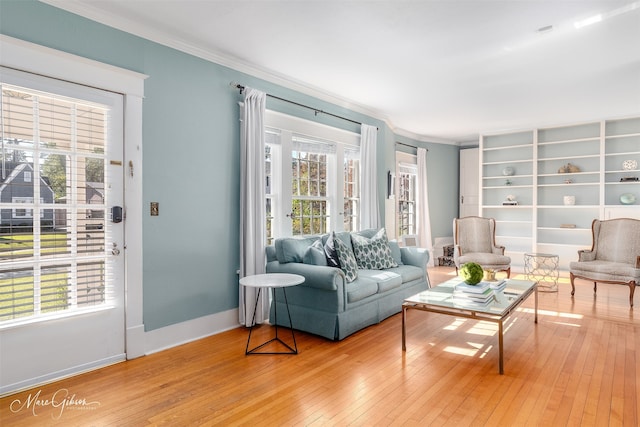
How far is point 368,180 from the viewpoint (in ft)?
18.2

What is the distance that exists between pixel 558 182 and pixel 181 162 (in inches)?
266

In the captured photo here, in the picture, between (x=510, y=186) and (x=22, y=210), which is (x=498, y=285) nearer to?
(x=22, y=210)

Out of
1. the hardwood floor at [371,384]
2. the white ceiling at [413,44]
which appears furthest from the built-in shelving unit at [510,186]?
the hardwood floor at [371,384]

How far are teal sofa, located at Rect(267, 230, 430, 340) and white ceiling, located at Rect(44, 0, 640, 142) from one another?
1.83m

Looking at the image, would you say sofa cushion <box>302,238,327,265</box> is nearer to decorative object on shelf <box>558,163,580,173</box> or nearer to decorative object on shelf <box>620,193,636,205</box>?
decorative object on shelf <box>558,163,580,173</box>

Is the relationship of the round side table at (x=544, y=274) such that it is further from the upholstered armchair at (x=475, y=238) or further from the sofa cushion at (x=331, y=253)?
the sofa cushion at (x=331, y=253)

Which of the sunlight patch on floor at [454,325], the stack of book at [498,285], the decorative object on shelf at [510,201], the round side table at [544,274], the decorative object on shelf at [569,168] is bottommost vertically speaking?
the sunlight patch on floor at [454,325]

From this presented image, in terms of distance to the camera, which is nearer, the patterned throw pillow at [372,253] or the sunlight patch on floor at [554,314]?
the sunlight patch on floor at [554,314]

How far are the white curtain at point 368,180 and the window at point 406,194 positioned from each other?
1.48m

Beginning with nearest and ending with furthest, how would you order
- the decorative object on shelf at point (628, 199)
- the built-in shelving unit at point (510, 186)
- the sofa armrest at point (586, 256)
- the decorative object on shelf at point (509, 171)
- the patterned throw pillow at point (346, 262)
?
the patterned throw pillow at point (346, 262) → the sofa armrest at point (586, 256) → the decorative object on shelf at point (628, 199) → the built-in shelving unit at point (510, 186) → the decorative object on shelf at point (509, 171)

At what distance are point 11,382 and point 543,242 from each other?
7.81 metres

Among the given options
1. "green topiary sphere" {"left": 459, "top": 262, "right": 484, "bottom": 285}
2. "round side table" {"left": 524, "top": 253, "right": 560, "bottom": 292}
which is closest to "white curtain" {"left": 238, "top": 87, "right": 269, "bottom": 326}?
"green topiary sphere" {"left": 459, "top": 262, "right": 484, "bottom": 285}

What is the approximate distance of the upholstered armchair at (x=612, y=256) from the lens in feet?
15.1

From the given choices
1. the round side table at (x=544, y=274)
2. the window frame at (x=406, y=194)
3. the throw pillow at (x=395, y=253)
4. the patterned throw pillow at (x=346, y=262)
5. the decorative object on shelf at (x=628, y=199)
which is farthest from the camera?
the window frame at (x=406, y=194)
